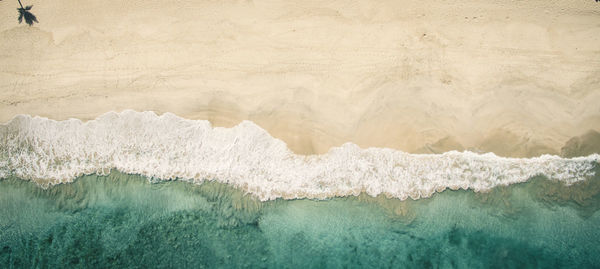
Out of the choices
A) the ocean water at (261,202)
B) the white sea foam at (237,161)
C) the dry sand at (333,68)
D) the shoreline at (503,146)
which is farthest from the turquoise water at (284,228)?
the dry sand at (333,68)

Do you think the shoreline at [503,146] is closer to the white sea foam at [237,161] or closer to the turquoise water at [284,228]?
the white sea foam at [237,161]

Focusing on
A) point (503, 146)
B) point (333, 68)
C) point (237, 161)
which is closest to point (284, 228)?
point (237, 161)

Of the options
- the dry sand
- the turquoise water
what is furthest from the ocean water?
the dry sand

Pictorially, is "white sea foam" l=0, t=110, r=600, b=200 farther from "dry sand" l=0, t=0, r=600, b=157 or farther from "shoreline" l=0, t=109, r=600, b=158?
"dry sand" l=0, t=0, r=600, b=157

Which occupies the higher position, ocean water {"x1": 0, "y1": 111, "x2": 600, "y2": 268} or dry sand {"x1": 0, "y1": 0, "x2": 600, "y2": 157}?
dry sand {"x1": 0, "y1": 0, "x2": 600, "y2": 157}

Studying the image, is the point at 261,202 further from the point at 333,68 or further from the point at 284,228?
Answer: the point at 333,68
